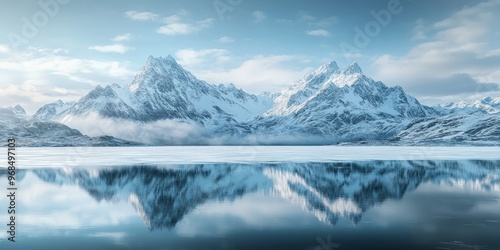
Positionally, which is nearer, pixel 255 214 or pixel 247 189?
pixel 255 214

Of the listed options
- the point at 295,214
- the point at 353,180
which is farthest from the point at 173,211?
the point at 353,180

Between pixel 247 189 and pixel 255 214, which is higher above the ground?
pixel 255 214

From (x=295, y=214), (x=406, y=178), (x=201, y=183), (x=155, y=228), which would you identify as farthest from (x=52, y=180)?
(x=406, y=178)

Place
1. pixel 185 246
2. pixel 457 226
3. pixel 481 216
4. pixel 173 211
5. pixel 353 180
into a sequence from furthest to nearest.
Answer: pixel 353 180, pixel 173 211, pixel 481 216, pixel 457 226, pixel 185 246

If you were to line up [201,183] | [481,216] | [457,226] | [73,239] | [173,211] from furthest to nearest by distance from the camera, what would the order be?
[201,183]
[173,211]
[481,216]
[457,226]
[73,239]

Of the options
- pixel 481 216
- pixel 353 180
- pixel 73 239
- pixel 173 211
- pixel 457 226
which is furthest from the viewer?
pixel 353 180

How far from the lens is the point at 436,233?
100 feet

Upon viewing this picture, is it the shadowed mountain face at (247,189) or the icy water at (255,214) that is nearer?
the icy water at (255,214)

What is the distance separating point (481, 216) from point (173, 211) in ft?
93.2

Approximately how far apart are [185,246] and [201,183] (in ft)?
114

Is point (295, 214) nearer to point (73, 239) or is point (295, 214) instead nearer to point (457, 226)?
point (457, 226)

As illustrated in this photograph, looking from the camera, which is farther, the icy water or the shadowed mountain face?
the shadowed mountain face

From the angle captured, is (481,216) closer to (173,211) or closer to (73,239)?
(173,211)

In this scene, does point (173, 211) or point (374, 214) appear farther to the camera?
point (173, 211)
